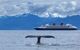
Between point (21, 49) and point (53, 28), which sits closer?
point (21, 49)

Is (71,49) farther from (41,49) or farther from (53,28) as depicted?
(53,28)

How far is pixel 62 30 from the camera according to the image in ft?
617

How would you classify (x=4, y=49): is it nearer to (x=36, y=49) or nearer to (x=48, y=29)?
(x=36, y=49)

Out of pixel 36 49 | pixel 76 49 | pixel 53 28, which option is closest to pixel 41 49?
pixel 36 49

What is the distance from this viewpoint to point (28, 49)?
46.6m

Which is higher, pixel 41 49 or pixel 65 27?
pixel 65 27

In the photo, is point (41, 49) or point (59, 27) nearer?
point (41, 49)

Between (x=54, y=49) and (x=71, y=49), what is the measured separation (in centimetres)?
198

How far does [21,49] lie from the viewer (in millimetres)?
46812

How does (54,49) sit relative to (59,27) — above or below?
below

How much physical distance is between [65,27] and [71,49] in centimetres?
14535

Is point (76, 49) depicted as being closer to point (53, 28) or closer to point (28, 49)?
point (28, 49)

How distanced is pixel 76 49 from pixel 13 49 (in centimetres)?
684

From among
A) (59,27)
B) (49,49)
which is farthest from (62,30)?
(49,49)
